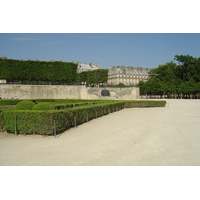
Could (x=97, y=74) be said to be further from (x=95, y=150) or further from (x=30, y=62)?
(x=95, y=150)

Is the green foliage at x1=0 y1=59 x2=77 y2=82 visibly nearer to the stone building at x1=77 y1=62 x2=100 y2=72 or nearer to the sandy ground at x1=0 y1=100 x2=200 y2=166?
the sandy ground at x1=0 y1=100 x2=200 y2=166

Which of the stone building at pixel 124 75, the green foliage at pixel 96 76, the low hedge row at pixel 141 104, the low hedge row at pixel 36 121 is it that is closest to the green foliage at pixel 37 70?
the green foliage at pixel 96 76

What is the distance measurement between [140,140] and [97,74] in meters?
56.0

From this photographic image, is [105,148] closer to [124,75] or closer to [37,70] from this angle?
[37,70]

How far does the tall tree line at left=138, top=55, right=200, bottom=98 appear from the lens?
60.1 m

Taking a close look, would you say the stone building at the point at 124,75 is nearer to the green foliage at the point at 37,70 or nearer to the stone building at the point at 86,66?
the stone building at the point at 86,66

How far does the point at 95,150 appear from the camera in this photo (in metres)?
7.41

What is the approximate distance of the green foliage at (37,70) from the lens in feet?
135

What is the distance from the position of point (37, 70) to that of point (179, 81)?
139ft

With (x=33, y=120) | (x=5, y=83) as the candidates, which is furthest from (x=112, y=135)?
(x=5, y=83)

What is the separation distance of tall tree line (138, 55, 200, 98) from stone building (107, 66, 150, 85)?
1345 inches

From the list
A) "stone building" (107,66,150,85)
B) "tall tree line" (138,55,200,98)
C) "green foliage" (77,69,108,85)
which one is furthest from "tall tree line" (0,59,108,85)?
"stone building" (107,66,150,85)

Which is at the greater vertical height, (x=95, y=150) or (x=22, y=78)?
(x=22, y=78)

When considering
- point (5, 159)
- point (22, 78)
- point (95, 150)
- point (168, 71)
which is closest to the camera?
point (5, 159)
